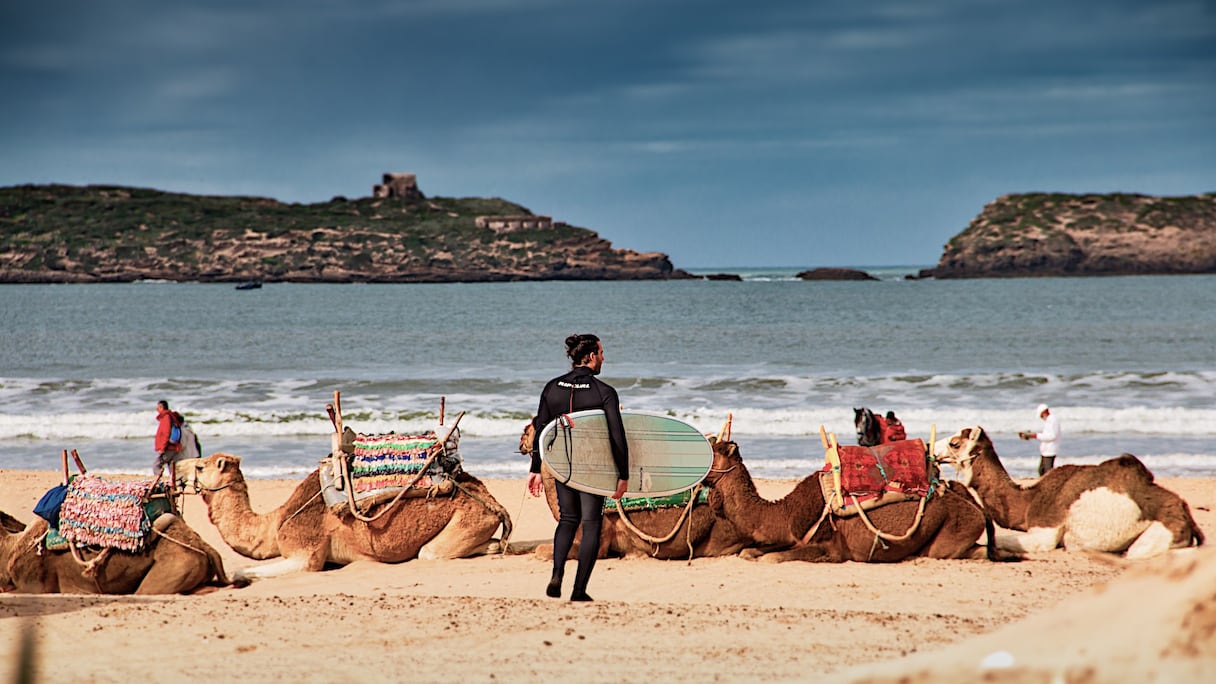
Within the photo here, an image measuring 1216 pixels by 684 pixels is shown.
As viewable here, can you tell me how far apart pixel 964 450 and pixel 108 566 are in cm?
670

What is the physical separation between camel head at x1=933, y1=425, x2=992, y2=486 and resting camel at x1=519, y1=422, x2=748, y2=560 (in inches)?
72.6

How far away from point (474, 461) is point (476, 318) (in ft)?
156

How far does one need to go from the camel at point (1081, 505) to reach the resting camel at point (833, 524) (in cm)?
43

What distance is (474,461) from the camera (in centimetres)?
1725

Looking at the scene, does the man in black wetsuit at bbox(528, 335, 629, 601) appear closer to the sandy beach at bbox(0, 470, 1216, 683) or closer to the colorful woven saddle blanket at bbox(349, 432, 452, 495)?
the sandy beach at bbox(0, 470, 1216, 683)

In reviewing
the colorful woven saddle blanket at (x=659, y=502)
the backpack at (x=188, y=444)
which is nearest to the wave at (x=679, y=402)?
the backpack at (x=188, y=444)

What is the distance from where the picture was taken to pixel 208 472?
926 centimetres

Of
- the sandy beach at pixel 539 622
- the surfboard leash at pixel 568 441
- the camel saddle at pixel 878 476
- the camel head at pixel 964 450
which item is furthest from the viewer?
the camel head at pixel 964 450

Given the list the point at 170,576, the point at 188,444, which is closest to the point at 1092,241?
the point at 188,444

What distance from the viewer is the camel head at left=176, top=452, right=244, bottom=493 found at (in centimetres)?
923

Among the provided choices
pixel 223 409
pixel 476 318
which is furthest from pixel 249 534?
pixel 476 318

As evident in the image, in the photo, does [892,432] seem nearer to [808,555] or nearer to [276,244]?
[808,555]

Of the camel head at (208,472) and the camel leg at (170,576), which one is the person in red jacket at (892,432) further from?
the camel leg at (170,576)

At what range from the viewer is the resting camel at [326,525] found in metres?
9.30
